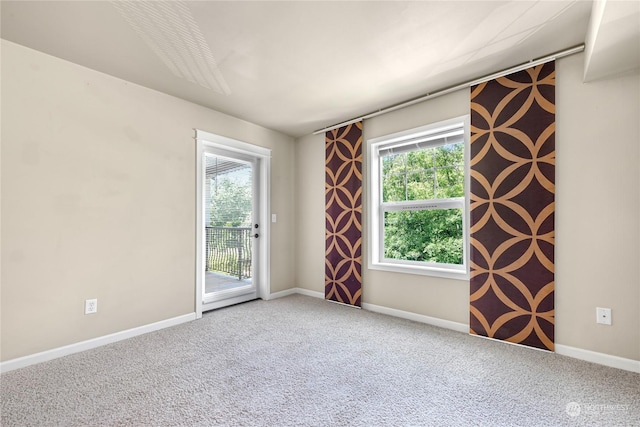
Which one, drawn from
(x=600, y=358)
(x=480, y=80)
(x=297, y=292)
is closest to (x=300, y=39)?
(x=480, y=80)

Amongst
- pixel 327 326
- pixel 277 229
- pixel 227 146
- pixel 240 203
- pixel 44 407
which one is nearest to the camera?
pixel 44 407

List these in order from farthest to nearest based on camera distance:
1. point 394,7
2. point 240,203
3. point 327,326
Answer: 1. point 240,203
2. point 327,326
3. point 394,7

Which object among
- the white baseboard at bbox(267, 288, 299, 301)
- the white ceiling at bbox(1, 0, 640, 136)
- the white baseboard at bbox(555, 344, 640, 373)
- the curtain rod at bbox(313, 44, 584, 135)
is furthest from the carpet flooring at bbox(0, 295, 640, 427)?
the curtain rod at bbox(313, 44, 584, 135)

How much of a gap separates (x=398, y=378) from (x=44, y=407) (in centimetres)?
221

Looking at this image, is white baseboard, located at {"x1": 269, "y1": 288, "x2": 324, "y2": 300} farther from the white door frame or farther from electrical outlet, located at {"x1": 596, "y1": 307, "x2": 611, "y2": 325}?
electrical outlet, located at {"x1": 596, "y1": 307, "x2": 611, "y2": 325}

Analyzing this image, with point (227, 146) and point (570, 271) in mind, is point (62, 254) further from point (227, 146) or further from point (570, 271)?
point (570, 271)

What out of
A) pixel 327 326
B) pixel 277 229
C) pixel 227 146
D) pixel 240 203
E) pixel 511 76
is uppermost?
pixel 511 76

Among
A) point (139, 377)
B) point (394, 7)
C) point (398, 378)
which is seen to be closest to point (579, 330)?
point (398, 378)

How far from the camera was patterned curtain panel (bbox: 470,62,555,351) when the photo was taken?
2412mm

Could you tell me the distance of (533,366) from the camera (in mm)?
2158

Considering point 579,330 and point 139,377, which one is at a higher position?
point 579,330

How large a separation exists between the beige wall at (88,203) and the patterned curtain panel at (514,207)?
3.02 meters

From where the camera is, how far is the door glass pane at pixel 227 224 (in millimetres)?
3643

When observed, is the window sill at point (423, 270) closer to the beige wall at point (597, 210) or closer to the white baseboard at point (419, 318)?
the white baseboard at point (419, 318)
